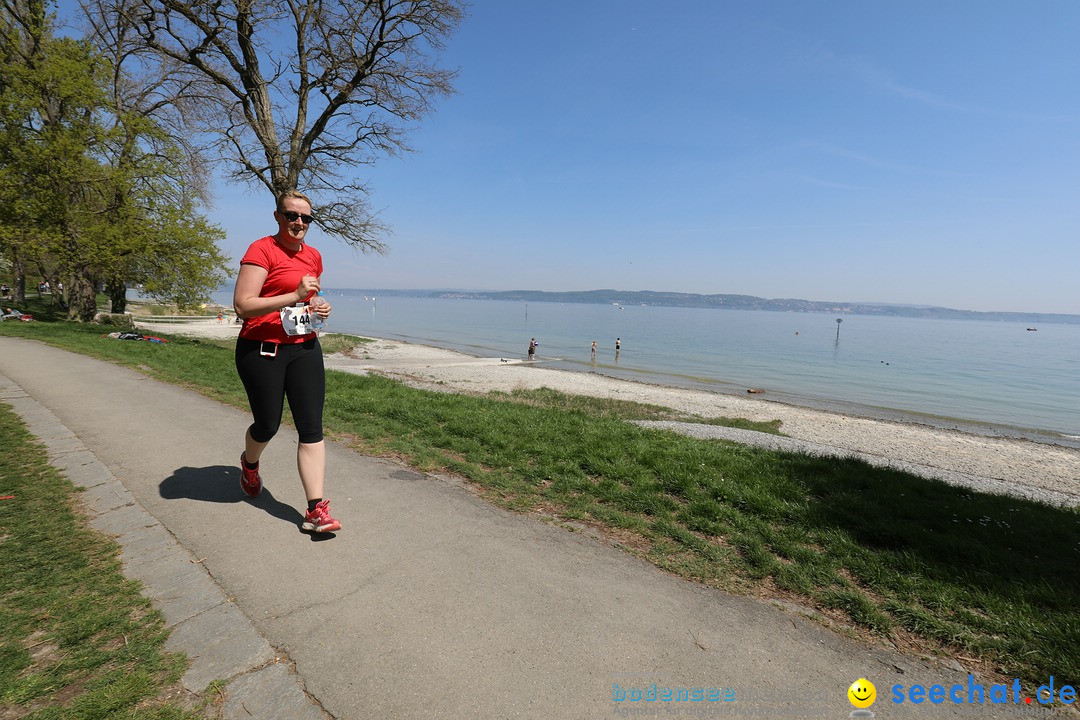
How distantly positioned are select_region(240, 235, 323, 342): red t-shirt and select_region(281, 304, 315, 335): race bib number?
70mm

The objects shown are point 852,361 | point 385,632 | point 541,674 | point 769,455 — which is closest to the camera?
point 541,674

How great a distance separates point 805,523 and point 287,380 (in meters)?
3.86

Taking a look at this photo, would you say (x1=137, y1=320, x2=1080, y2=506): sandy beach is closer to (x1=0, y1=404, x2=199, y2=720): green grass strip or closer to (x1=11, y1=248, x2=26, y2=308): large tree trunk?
(x1=0, y1=404, x2=199, y2=720): green grass strip

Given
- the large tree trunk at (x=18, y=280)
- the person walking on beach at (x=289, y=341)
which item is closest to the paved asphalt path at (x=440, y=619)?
the person walking on beach at (x=289, y=341)

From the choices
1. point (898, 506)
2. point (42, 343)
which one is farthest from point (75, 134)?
point (898, 506)

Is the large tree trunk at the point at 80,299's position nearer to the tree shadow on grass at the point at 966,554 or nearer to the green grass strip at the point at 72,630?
the green grass strip at the point at 72,630

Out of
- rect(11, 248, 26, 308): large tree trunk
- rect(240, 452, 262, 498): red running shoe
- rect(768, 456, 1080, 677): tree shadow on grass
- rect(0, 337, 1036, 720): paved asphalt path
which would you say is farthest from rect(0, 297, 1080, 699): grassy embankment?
rect(11, 248, 26, 308): large tree trunk

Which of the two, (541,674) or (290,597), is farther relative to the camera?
(290,597)

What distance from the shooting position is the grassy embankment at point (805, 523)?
2.65m

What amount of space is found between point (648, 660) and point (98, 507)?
3.81 metres

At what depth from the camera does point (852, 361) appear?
139ft

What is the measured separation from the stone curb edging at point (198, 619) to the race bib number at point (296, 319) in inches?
57.3

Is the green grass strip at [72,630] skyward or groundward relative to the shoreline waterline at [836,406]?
skyward

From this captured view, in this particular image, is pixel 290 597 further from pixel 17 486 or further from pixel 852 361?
pixel 852 361
